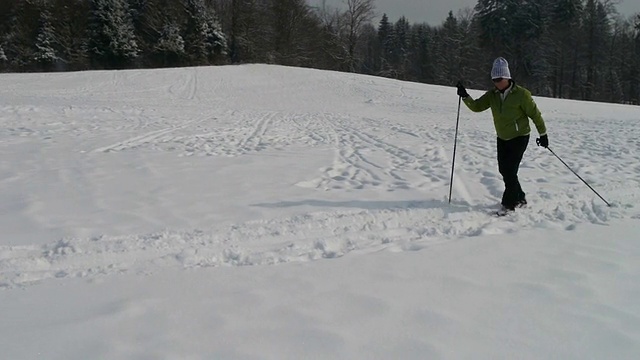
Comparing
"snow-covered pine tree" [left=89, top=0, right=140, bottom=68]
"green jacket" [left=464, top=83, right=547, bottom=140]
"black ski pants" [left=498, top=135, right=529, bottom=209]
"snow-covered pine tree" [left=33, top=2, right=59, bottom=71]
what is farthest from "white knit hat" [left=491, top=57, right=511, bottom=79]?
"snow-covered pine tree" [left=33, top=2, right=59, bottom=71]

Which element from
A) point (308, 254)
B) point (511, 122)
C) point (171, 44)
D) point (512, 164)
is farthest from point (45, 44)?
point (512, 164)

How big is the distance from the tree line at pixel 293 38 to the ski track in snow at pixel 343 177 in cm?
2960

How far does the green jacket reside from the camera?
501 cm

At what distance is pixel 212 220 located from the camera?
4.77 meters

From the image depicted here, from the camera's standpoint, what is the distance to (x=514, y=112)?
16.6 feet

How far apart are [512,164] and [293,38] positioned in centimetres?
5249

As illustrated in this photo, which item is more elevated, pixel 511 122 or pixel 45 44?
pixel 45 44

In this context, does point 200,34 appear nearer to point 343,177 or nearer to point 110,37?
point 110,37

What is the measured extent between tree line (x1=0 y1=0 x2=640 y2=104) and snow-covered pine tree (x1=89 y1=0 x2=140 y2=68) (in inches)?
4.3

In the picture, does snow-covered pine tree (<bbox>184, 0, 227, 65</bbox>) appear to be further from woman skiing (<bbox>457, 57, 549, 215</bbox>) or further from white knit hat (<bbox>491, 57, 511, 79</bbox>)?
white knit hat (<bbox>491, 57, 511, 79</bbox>)

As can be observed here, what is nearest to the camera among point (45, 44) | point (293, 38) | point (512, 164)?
point (512, 164)

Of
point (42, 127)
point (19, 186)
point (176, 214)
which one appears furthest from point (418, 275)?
point (42, 127)

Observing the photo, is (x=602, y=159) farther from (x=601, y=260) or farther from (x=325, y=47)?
(x=325, y=47)

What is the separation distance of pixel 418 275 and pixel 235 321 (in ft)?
5.33
